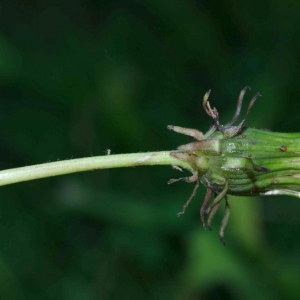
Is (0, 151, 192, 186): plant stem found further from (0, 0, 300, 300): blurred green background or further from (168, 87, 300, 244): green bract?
(0, 0, 300, 300): blurred green background

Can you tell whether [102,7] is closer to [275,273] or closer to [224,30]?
[224,30]

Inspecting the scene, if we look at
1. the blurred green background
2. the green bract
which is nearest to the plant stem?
the green bract

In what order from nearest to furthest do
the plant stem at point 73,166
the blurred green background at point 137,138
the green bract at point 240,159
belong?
the plant stem at point 73,166, the green bract at point 240,159, the blurred green background at point 137,138

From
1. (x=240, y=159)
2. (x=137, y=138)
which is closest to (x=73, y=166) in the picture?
(x=240, y=159)

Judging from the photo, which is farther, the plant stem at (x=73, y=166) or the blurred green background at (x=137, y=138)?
the blurred green background at (x=137, y=138)

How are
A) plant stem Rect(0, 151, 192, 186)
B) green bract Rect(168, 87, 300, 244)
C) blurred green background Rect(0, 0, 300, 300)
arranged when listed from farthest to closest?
blurred green background Rect(0, 0, 300, 300) < green bract Rect(168, 87, 300, 244) < plant stem Rect(0, 151, 192, 186)

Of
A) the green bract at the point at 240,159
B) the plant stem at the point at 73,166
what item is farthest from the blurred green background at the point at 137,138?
the plant stem at the point at 73,166

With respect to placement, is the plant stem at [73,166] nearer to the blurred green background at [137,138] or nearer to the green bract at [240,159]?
the green bract at [240,159]
